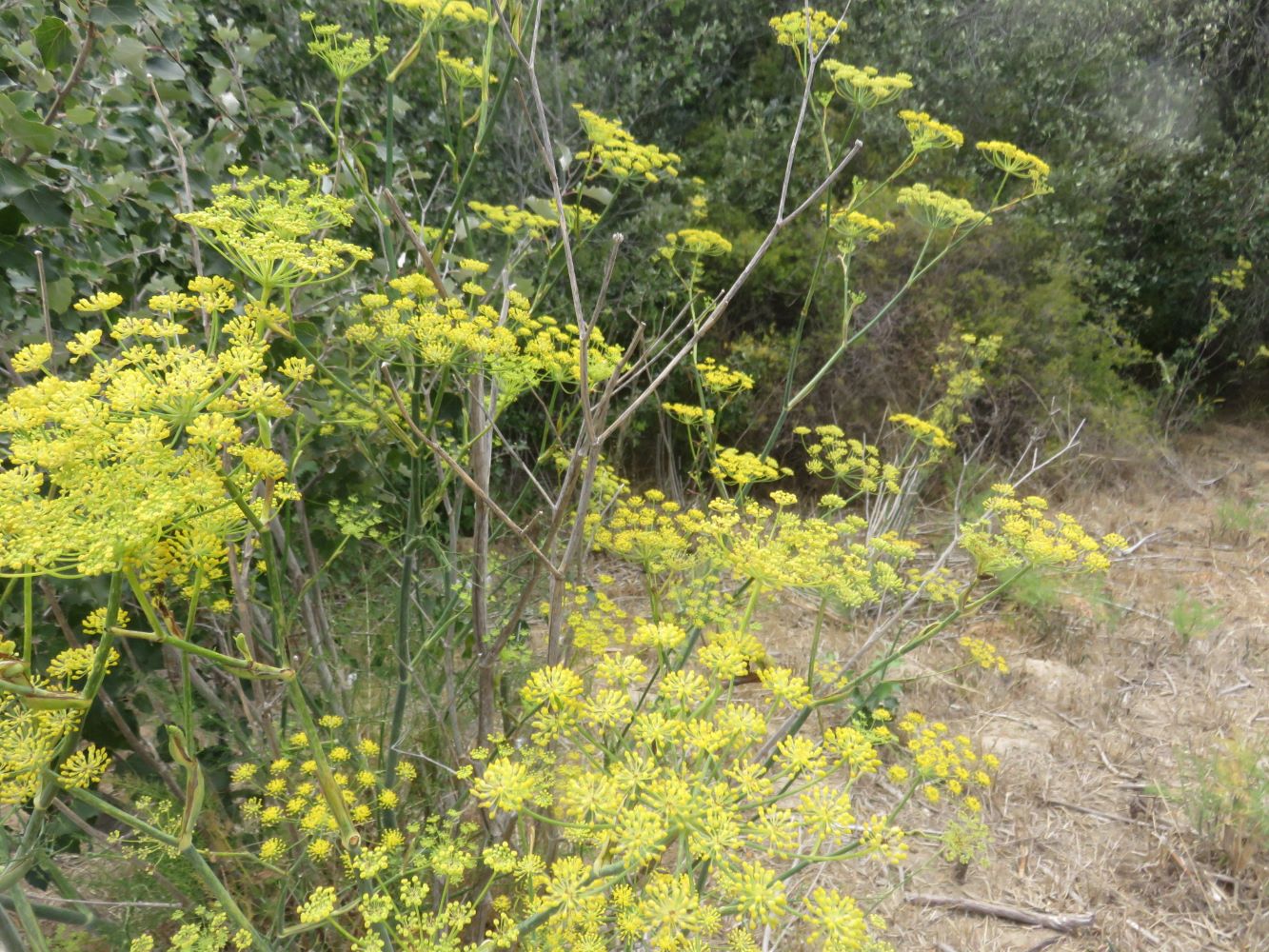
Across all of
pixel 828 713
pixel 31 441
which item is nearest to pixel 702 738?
pixel 31 441

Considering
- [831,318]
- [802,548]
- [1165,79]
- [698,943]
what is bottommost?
[831,318]

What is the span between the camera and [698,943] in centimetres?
94

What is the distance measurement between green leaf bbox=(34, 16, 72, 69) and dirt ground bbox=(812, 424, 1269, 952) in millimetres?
2346

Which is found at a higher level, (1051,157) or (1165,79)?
(1165,79)

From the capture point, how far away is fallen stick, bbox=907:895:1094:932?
2213mm

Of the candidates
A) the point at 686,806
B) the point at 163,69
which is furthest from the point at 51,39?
the point at 686,806

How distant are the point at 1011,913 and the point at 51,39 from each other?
119 inches

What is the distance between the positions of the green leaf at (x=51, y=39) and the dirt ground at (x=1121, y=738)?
2.35m

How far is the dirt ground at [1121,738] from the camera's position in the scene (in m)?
2.26

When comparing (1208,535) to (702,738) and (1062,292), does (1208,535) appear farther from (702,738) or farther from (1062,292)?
(702,738)

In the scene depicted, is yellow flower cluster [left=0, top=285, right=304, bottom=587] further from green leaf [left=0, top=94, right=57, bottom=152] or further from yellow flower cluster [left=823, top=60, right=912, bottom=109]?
yellow flower cluster [left=823, top=60, right=912, bottom=109]

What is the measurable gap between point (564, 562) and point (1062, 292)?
5.04 meters

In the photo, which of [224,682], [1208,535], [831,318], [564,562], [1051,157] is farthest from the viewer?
[1051,157]

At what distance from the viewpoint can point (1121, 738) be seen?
116 inches
